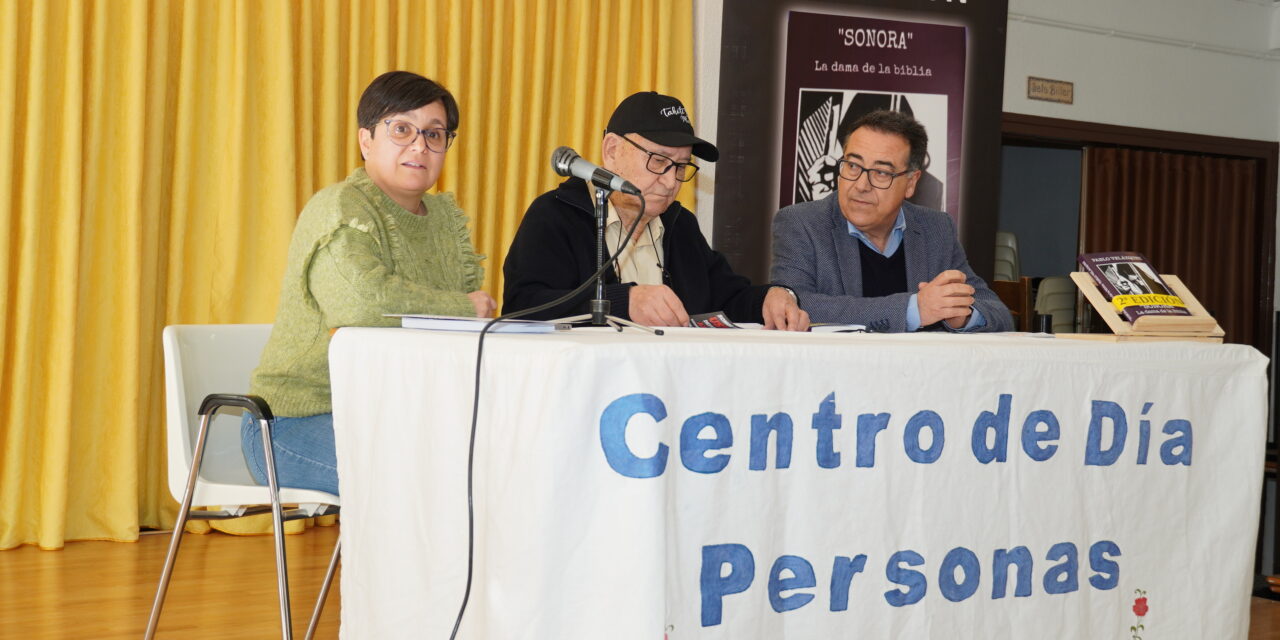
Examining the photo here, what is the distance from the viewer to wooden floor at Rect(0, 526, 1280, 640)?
8.22ft

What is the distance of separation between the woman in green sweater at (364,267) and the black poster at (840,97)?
214 centimetres

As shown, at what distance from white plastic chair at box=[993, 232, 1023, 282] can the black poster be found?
2262 millimetres

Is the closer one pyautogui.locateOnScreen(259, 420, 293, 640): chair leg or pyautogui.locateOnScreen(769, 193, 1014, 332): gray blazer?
pyautogui.locateOnScreen(259, 420, 293, 640): chair leg

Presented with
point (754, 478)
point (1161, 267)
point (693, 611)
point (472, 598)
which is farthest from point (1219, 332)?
point (1161, 267)

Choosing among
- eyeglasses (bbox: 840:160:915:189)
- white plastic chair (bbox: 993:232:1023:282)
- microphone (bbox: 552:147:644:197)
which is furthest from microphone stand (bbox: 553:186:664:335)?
white plastic chair (bbox: 993:232:1023:282)

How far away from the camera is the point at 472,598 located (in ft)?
4.36

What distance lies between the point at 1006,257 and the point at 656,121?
5.19m

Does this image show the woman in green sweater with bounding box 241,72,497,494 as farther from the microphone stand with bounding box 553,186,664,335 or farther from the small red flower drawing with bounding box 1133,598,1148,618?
the small red flower drawing with bounding box 1133,598,1148,618

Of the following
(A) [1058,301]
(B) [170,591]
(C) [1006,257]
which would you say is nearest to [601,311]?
(B) [170,591]

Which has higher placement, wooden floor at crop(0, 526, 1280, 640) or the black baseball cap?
the black baseball cap

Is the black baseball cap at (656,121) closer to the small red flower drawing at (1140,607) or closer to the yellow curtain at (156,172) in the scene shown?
the small red flower drawing at (1140,607)

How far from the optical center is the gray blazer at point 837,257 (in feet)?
8.22

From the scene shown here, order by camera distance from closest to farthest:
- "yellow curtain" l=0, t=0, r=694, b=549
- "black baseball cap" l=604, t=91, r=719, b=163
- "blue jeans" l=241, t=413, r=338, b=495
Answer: "blue jeans" l=241, t=413, r=338, b=495
"black baseball cap" l=604, t=91, r=719, b=163
"yellow curtain" l=0, t=0, r=694, b=549

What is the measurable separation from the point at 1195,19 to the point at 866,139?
4.23 m
